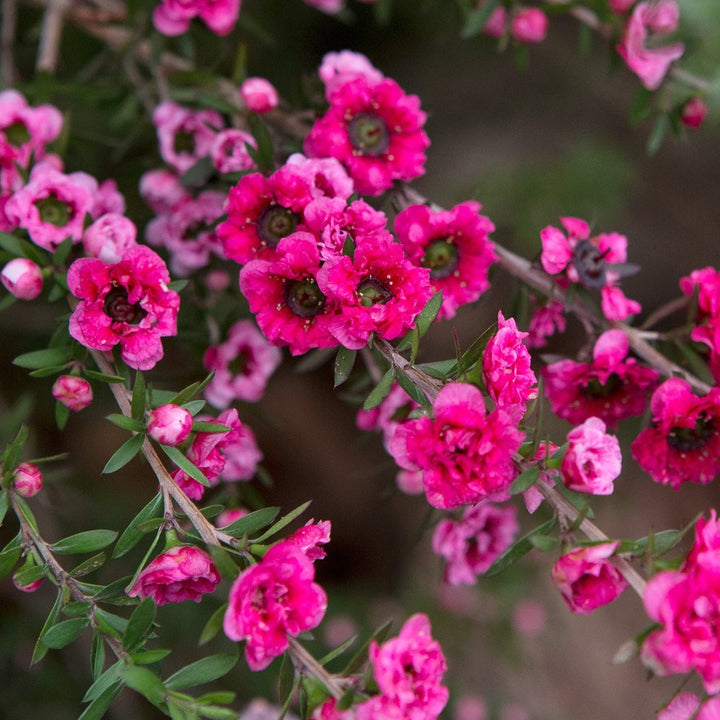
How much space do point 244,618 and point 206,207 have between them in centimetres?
85

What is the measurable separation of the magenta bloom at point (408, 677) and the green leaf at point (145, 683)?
0.79 feet

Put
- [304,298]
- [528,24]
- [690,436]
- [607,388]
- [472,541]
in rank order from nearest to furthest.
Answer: [304,298], [690,436], [607,388], [472,541], [528,24]

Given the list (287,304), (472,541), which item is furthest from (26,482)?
(472,541)

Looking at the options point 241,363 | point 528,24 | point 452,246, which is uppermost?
point 528,24

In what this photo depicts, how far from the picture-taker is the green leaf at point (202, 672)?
0.94m

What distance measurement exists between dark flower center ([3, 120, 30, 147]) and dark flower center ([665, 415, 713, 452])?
1.27m

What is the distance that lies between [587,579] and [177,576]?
500 millimetres

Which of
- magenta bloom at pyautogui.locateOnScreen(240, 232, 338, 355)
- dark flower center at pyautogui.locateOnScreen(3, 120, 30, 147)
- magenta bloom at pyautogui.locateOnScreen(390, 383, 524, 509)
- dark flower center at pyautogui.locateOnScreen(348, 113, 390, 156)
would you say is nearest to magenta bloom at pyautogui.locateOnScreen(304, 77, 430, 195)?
dark flower center at pyautogui.locateOnScreen(348, 113, 390, 156)

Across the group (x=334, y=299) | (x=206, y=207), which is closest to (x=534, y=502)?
(x=334, y=299)

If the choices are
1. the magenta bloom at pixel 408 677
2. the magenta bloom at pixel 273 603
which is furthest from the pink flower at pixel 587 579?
the magenta bloom at pixel 273 603

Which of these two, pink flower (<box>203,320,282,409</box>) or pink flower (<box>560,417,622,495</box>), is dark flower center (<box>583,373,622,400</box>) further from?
pink flower (<box>203,320,282,409</box>)

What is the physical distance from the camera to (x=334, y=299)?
3.31 feet

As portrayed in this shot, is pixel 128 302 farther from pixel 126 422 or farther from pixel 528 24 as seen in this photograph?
pixel 528 24

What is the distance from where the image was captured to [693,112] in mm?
1495
